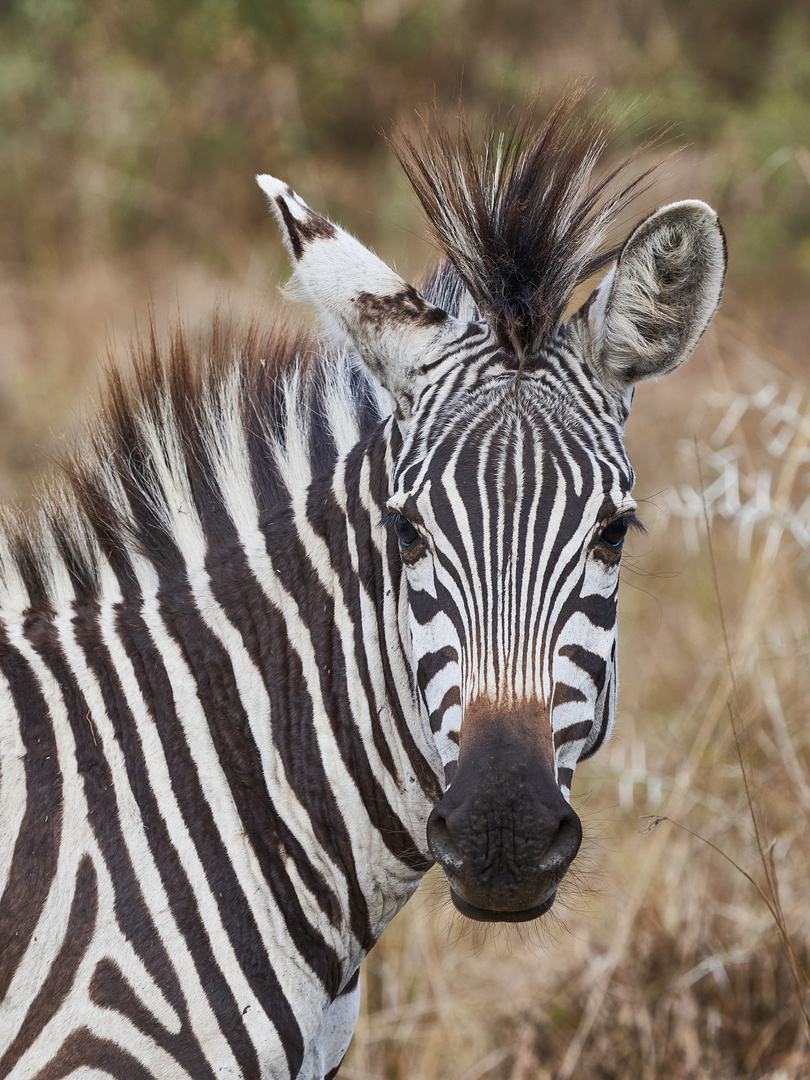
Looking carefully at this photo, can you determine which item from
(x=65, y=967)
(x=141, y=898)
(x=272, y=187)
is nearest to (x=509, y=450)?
(x=272, y=187)

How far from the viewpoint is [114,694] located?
2541 mm

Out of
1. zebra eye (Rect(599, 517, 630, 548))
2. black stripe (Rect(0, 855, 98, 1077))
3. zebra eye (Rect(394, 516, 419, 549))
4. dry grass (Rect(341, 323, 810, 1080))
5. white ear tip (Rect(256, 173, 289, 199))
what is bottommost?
dry grass (Rect(341, 323, 810, 1080))

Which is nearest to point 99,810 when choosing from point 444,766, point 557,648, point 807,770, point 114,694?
point 114,694

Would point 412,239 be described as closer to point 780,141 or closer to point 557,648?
point 780,141

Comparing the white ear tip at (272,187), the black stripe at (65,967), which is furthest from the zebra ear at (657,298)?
the black stripe at (65,967)

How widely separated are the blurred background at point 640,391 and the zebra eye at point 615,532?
1009 millimetres

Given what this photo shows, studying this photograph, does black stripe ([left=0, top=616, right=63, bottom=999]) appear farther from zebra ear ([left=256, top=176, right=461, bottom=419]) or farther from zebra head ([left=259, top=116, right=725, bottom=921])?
zebra ear ([left=256, top=176, right=461, bottom=419])

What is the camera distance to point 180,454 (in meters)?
2.90

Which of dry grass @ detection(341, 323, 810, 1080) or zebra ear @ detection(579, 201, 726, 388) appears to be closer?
zebra ear @ detection(579, 201, 726, 388)

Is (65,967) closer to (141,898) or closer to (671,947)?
(141,898)

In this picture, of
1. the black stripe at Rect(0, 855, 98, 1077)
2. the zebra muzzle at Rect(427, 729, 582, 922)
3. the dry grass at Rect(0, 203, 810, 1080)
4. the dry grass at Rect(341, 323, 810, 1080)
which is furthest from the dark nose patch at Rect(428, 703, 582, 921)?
the dry grass at Rect(341, 323, 810, 1080)

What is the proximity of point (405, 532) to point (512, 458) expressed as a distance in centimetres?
34

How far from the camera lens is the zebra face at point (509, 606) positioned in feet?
7.06

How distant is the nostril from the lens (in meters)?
2.17
